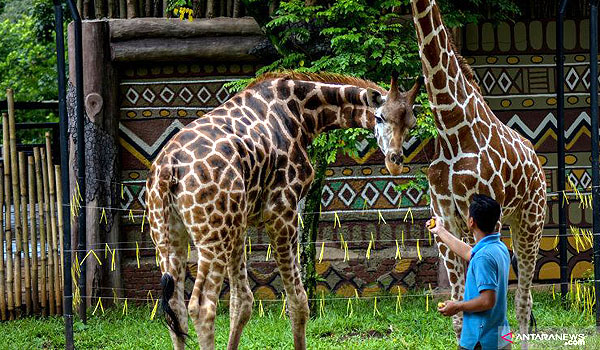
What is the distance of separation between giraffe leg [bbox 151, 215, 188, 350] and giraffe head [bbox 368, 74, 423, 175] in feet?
5.04

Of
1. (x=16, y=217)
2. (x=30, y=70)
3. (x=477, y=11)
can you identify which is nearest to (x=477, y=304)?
(x=477, y=11)

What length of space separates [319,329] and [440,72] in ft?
10.3

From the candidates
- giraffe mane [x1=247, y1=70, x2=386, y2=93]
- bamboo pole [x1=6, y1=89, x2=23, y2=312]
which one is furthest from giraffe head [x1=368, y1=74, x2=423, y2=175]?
bamboo pole [x1=6, y1=89, x2=23, y2=312]

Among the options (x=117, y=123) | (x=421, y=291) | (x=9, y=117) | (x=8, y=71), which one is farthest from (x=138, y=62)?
(x=8, y=71)

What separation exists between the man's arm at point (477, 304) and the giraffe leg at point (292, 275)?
1830 mm

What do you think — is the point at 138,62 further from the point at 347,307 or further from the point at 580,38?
the point at 580,38

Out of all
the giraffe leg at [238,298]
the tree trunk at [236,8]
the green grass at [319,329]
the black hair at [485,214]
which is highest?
the tree trunk at [236,8]

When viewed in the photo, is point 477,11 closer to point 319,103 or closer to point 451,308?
point 319,103

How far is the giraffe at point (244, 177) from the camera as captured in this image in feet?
17.6

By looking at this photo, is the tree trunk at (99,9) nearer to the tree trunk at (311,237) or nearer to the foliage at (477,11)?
the tree trunk at (311,237)

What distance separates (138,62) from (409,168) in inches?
131

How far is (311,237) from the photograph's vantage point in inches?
332

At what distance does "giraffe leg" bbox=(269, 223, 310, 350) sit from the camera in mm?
5934

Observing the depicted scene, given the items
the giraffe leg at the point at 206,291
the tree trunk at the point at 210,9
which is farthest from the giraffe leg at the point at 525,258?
the tree trunk at the point at 210,9
